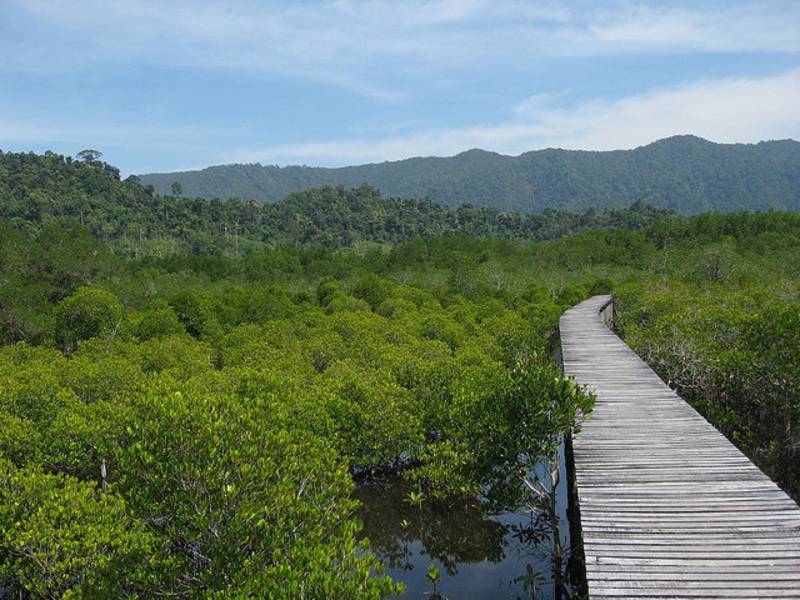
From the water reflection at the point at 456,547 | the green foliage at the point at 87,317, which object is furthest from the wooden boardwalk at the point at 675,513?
the green foliage at the point at 87,317

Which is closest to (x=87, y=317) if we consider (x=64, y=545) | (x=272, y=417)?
(x=64, y=545)

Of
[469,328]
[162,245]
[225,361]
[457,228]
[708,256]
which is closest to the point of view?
[225,361]

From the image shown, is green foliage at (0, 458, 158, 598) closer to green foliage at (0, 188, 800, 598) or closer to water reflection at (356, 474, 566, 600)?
green foliage at (0, 188, 800, 598)

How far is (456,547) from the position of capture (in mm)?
10602

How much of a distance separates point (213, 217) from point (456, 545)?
94185 millimetres

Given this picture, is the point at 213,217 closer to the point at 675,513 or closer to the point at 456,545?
the point at 456,545

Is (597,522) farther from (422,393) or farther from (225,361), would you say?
(225,361)

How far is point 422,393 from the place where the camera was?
1327cm

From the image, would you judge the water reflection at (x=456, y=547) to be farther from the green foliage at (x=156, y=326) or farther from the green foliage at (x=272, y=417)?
the green foliage at (x=156, y=326)

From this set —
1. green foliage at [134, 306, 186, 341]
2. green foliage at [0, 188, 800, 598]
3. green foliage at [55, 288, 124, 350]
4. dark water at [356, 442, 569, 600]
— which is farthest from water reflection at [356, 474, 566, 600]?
green foliage at [55, 288, 124, 350]

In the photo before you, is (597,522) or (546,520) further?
(546,520)

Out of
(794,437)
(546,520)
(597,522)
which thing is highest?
(597,522)

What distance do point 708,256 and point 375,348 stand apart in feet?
98.9

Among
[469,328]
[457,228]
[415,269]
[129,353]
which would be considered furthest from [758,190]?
[129,353]
